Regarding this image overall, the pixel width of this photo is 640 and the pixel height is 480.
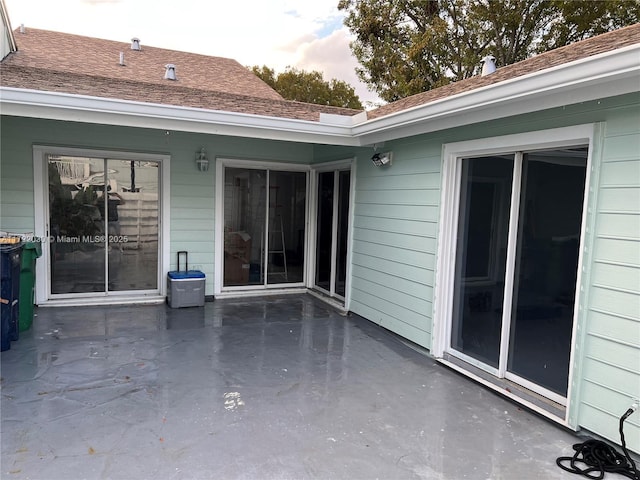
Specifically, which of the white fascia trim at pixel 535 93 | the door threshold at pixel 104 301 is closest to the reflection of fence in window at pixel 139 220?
the door threshold at pixel 104 301

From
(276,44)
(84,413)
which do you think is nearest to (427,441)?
(84,413)

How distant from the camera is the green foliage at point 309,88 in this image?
2075cm

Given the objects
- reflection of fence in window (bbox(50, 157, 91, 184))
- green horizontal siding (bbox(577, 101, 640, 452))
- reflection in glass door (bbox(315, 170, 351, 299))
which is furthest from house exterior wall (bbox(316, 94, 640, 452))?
reflection of fence in window (bbox(50, 157, 91, 184))

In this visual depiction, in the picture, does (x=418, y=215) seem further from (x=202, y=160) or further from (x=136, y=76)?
(x=136, y=76)

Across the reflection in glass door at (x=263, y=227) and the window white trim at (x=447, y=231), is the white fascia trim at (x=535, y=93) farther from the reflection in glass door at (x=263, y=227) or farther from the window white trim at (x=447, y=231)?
the reflection in glass door at (x=263, y=227)

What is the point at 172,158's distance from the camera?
6.38 metres

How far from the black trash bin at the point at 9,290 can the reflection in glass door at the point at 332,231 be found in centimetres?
406

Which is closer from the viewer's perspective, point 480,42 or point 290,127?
point 290,127

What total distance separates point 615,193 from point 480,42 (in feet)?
38.8

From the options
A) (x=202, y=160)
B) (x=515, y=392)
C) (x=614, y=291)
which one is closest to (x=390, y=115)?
(x=614, y=291)

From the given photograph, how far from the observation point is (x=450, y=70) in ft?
42.5

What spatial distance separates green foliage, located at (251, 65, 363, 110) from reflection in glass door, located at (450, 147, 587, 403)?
1765cm

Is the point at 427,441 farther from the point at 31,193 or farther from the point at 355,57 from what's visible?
the point at 355,57

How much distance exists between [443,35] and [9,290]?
12.2m
